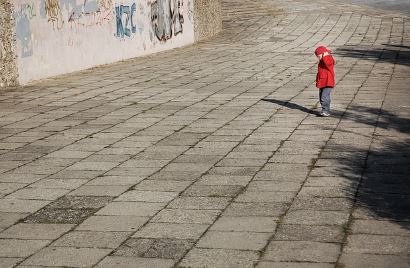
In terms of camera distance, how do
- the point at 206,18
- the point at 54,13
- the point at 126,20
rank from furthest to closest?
the point at 206,18
the point at 126,20
the point at 54,13

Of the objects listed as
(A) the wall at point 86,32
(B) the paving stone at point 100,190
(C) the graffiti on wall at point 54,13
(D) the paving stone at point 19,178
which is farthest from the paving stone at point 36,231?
(C) the graffiti on wall at point 54,13

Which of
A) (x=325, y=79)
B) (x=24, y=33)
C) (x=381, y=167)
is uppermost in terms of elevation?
(x=24, y=33)

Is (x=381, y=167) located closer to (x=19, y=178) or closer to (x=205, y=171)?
(x=205, y=171)

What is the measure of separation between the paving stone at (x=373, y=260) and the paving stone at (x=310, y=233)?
1.16 ft

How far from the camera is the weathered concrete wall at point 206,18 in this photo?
2536 centimetres

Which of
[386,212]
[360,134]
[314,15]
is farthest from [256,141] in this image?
[314,15]

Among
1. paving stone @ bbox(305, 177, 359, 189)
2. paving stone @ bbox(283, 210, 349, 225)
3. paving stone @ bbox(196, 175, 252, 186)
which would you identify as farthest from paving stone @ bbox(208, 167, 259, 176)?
paving stone @ bbox(283, 210, 349, 225)

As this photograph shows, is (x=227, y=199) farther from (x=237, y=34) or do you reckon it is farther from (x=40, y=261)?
(x=237, y=34)

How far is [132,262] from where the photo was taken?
5.44 metres

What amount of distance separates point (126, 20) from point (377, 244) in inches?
599

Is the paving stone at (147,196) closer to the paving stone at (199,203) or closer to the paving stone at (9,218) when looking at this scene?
the paving stone at (199,203)

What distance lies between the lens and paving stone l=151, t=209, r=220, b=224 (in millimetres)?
6383

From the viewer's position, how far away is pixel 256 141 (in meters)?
9.51

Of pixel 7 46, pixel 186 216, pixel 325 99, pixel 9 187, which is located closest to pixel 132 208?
pixel 186 216
